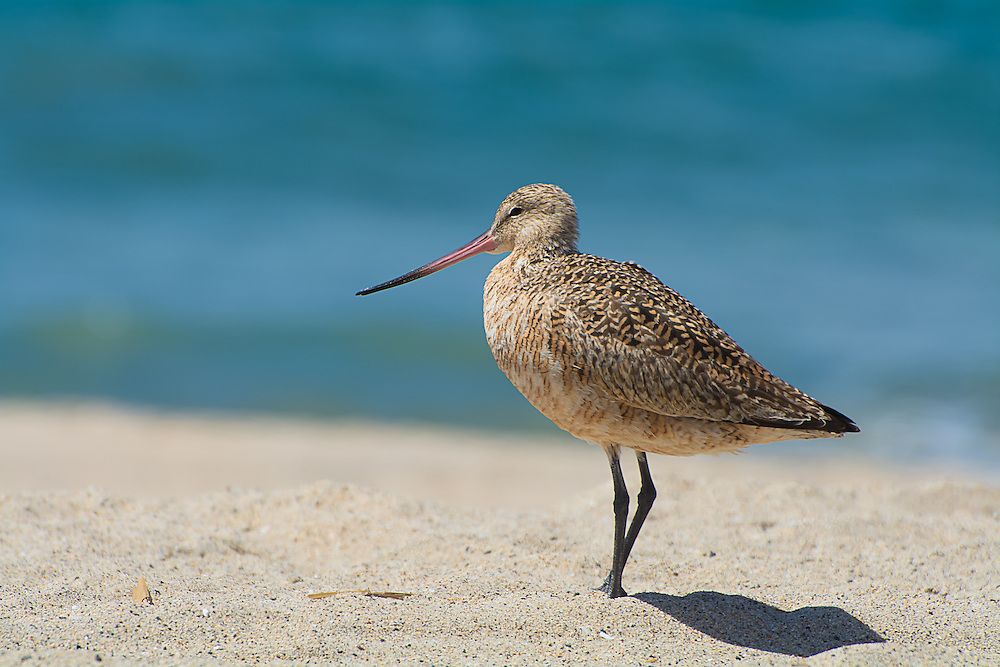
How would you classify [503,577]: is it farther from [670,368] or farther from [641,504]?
[670,368]

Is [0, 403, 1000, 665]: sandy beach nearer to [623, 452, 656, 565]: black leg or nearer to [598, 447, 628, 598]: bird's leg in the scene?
[598, 447, 628, 598]: bird's leg

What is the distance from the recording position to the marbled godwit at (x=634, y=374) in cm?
437

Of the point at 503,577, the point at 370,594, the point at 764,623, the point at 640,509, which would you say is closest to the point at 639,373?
the point at 640,509

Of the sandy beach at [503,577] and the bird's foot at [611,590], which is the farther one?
the bird's foot at [611,590]

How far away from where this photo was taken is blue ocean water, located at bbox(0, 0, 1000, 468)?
11.4 metres

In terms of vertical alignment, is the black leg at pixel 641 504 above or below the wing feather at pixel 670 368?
below

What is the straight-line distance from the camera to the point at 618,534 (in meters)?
4.70

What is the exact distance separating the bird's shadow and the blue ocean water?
17.2 ft

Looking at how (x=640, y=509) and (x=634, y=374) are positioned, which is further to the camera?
(x=640, y=509)

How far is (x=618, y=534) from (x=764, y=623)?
2.09 feet

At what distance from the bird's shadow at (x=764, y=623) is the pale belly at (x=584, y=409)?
0.55 meters

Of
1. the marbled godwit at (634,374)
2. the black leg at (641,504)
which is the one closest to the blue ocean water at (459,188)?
the black leg at (641,504)

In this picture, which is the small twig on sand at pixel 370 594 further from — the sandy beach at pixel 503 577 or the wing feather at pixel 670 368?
the wing feather at pixel 670 368

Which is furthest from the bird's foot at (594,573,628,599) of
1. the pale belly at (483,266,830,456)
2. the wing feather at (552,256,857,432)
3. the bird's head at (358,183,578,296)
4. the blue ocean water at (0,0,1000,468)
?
the blue ocean water at (0,0,1000,468)
